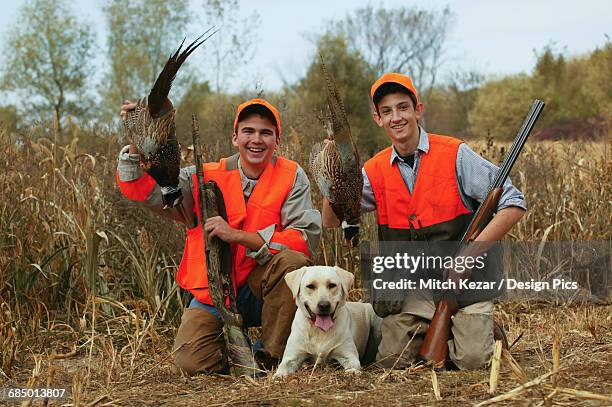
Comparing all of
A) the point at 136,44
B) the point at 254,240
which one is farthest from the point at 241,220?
the point at 136,44

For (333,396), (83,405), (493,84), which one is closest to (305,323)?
(333,396)

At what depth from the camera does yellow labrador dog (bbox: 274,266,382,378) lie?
167 inches

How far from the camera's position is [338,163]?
3.74 m

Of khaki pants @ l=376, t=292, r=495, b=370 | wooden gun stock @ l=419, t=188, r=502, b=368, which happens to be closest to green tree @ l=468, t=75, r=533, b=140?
khaki pants @ l=376, t=292, r=495, b=370

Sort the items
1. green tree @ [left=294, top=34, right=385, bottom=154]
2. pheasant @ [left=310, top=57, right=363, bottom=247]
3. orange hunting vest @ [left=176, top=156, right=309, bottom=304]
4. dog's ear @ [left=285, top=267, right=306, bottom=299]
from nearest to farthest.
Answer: pheasant @ [left=310, top=57, right=363, bottom=247] → dog's ear @ [left=285, top=267, right=306, bottom=299] → orange hunting vest @ [left=176, top=156, right=309, bottom=304] → green tree @ [left=294, top=34, right=385, bottom=154]

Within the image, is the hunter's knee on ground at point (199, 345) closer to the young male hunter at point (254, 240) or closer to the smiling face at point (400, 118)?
the young male hunter at point (254, 240)

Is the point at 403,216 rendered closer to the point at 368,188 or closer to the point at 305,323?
the point at 368,188

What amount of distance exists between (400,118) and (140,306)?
2417 millimetres

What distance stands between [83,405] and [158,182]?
4.64 feet

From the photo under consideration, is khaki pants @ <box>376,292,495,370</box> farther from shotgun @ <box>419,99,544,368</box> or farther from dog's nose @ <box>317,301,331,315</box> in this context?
dog's nose @ <box>317,301,331,315</box>

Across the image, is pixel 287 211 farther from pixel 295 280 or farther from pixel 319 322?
pixel 319 322

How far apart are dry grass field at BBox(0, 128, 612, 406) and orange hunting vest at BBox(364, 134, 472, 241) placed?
2.73ft

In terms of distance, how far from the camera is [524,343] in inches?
203

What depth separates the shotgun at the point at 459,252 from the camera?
435 cm
